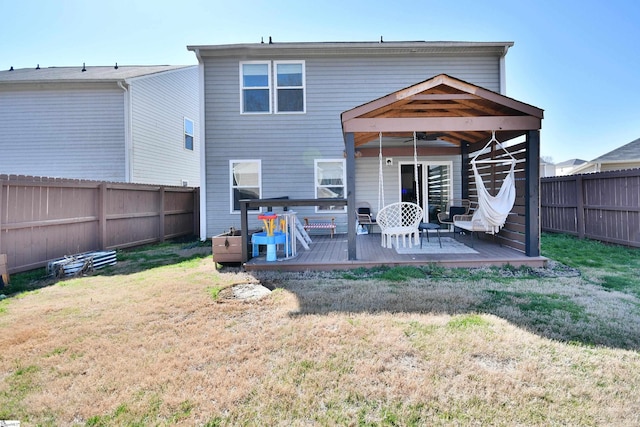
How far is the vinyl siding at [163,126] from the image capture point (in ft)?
34.9

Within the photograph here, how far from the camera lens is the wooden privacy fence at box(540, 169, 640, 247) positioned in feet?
21.5

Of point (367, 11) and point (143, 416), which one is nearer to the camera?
point (143, 416)

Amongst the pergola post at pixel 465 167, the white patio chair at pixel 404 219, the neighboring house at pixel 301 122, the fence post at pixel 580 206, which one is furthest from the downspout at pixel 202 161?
the fence post at pixel 580 206

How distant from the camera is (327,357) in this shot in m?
2.48

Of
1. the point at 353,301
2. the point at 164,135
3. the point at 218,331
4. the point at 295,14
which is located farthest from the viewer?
the point at 164,135

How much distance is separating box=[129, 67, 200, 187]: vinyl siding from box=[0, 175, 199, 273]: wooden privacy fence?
7.73ft

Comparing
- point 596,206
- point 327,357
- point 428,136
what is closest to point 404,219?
point 428,136

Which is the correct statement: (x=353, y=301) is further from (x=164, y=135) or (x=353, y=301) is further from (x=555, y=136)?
(x=555, y=136)

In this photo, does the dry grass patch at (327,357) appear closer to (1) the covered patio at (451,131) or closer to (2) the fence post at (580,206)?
(1) the covered patio at (451,131)

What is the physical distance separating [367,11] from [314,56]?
259 cm

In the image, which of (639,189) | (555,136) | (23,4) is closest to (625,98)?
(555,136)

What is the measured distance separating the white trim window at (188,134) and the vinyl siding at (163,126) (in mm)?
179

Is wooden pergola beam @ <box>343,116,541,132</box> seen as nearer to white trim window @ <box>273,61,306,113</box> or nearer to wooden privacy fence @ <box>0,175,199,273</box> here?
white trim window @ <box>273,61,306,113</box>

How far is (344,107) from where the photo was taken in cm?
894
